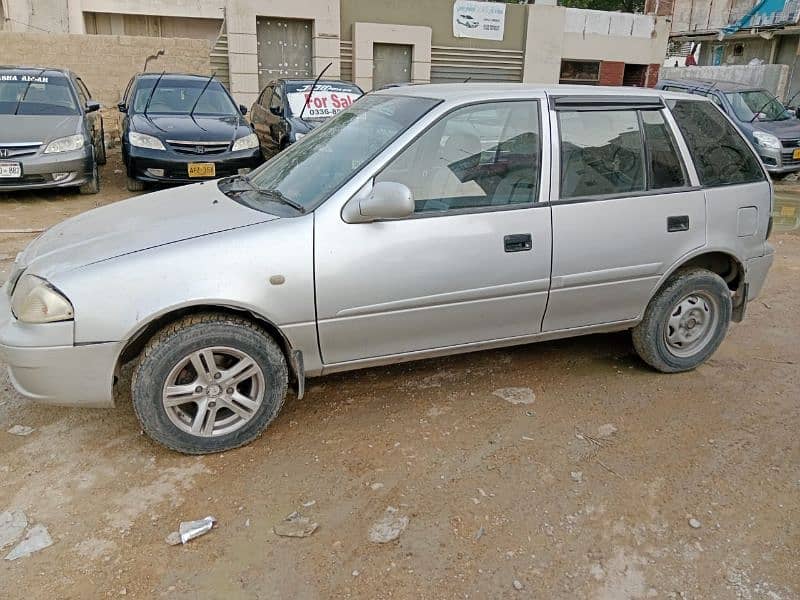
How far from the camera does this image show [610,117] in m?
3.64

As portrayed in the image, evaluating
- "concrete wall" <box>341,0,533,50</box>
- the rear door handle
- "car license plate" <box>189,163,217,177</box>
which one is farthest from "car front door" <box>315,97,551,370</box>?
"concrete wall" <box>341,0,533,50</box>

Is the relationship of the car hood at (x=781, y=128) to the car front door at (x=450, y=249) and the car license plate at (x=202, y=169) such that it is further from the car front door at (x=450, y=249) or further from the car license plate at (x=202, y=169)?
the car front door at (x=450, y=249)

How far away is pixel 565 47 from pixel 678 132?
58.6ft

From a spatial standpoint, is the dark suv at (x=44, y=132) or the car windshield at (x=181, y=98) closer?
the dark suv at (x=44, y=132)

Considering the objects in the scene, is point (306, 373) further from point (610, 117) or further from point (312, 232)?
point (610, 117)

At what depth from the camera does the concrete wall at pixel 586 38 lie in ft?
63.1

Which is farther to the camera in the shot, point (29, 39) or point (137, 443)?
point (29, 39)

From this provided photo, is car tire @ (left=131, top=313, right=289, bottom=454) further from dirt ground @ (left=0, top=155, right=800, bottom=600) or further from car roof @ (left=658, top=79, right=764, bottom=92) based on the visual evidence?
car roof @ (left=658, top=79, right=764, bottom=92)

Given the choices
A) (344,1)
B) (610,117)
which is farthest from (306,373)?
(344,1)

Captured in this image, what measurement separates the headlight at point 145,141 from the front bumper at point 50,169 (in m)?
0.61

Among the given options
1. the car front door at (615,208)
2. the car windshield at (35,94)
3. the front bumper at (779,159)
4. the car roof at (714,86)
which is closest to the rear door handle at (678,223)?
the car front door at (615,208)

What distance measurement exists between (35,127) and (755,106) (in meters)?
12.7

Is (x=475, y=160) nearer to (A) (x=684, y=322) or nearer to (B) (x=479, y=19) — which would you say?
(A) (x=684, y=322)

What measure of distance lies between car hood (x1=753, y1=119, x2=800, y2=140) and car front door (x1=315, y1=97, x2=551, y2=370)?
10645mm
